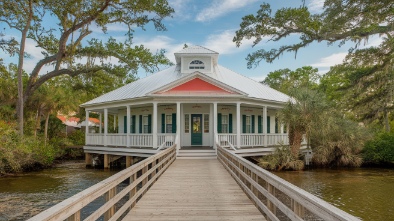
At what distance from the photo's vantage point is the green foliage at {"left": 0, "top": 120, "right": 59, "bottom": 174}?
16422 millimetres

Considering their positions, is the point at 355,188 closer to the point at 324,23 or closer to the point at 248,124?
the point at 324,23

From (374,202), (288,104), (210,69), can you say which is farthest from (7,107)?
(374,202)

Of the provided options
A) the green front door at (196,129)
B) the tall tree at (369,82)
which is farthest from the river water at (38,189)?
the tall tree at (369,82)

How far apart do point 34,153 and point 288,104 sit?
16002mm

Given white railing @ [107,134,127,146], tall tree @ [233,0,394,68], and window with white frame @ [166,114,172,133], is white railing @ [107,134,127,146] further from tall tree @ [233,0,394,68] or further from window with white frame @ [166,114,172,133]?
tall tree @ [233,0,394,68]

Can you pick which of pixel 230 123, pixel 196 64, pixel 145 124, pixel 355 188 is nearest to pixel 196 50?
pixel 196 64

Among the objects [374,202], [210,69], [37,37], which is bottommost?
[374,202]

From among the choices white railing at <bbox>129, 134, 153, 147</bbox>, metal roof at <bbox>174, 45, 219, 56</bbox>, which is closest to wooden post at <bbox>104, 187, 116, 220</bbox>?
white railing at <bbox>129, 134, 153, 147</bbox>

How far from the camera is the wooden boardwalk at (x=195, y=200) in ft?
19.6

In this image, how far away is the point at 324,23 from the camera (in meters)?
15.4

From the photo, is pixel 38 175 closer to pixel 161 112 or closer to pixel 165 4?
pixel 161 112

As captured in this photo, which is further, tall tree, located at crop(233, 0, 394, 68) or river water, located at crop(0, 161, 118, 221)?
tall tree, located at crop(233, 0, 394, 68)

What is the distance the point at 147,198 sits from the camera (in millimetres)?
7469

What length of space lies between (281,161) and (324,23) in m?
8.00
